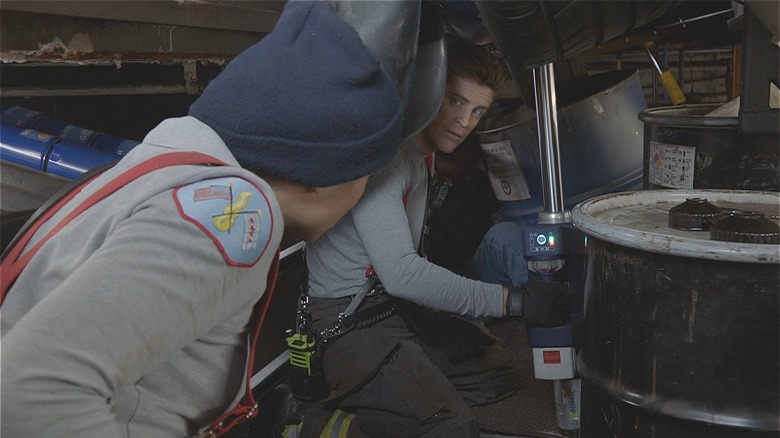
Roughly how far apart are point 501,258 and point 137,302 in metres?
2.14

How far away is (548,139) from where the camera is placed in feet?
6.06

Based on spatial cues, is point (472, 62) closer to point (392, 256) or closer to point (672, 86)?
point (392, 256)

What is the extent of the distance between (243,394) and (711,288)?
746 mm

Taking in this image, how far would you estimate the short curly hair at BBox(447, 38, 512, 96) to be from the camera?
1.95m

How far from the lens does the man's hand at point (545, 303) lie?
1.75m

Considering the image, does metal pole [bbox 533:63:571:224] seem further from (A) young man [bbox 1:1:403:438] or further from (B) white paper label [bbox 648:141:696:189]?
(A) young man [bbox 1:1:403:438]

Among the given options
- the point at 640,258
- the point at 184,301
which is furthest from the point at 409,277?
the point at 184,301

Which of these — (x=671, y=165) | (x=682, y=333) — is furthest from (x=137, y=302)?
(x=671, y=165)

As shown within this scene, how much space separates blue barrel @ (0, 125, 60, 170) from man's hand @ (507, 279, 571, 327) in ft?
3.79

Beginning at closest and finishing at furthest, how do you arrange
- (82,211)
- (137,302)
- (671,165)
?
(137,302)
(82,211)
(671,165)

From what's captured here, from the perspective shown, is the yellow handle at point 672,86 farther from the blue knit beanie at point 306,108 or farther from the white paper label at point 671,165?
the blue knit beanie at point 306,108

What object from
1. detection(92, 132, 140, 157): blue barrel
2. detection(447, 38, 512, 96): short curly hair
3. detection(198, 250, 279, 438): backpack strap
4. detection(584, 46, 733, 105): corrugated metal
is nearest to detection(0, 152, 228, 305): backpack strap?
detection(198, 250, 279, 438): backpack strap

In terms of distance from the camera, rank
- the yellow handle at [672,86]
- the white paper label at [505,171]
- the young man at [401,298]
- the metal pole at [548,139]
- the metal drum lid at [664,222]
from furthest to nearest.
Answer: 1. the yellow handle at [672,86]
2. the white paper label at [505,171]
3. the metal pole at [548,139]
4. the young man at [401,298]
5. the metal drum lid at [664,222]

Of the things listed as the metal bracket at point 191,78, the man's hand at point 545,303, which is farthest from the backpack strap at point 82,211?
the metal bracket at point 191,78
